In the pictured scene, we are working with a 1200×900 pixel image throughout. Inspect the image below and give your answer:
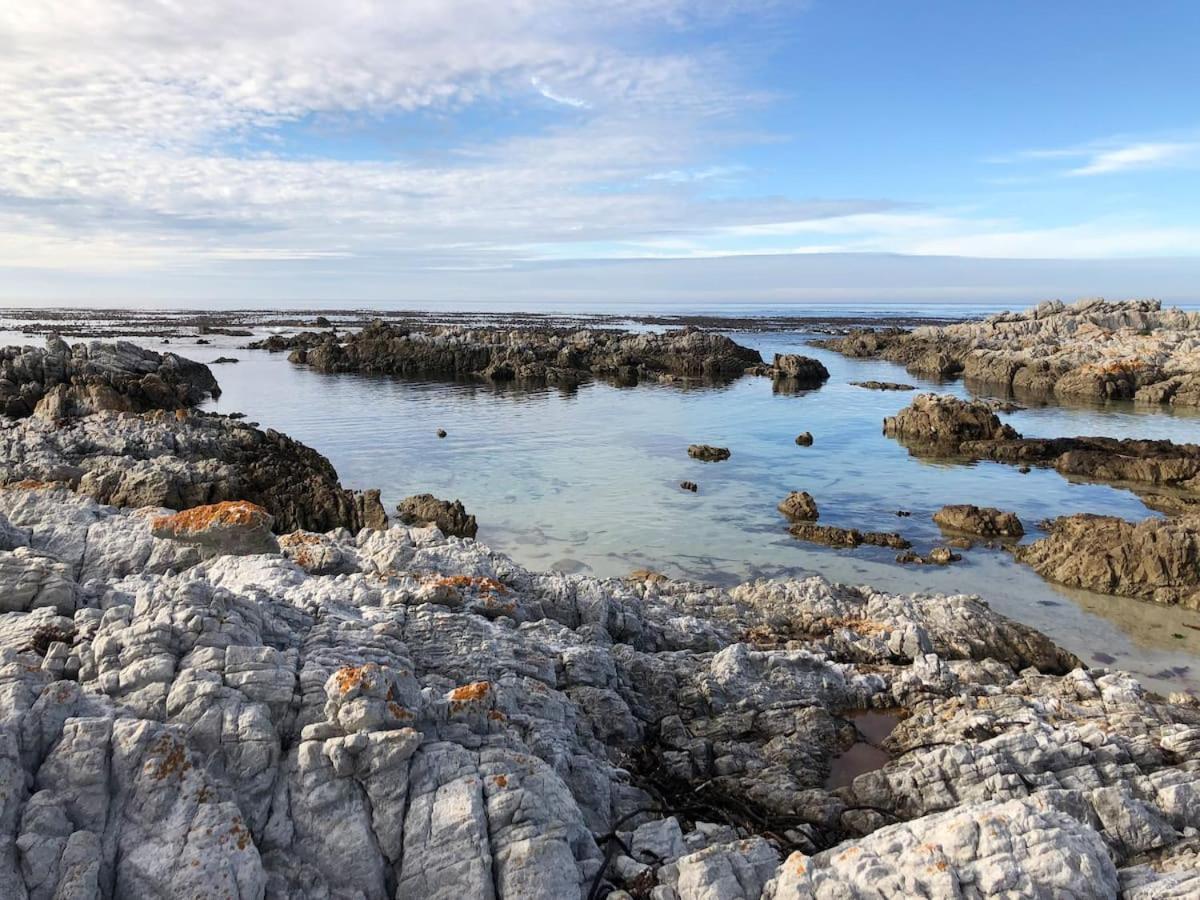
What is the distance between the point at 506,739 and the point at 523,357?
2294 inches

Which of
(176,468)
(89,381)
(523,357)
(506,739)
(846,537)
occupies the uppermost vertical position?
(89,381)

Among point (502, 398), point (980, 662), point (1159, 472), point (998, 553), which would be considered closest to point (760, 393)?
point (502, 398)

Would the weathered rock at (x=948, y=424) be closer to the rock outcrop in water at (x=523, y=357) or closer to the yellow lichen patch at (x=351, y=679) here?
the rock outcrop in water at (x=523, y=357)

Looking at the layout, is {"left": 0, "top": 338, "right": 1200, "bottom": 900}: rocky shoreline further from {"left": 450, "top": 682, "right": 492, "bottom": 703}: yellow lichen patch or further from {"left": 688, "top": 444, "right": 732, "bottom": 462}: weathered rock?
{"left": 688, "top": 444, "right": 732, "bottom": 462}: weathered rock

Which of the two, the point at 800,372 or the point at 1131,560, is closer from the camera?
the point at 1131,560

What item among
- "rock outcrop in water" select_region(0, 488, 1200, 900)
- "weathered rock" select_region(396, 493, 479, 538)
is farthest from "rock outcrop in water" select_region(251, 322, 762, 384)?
"rock outcrop in water" select_region(0, 488, 1200, 900)

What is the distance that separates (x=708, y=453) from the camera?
3016 centimetres

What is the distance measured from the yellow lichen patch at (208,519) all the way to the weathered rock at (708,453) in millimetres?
20605

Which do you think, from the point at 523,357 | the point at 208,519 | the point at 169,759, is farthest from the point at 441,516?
the point at 523,357

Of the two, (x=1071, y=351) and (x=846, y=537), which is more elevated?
(x=1071, y=351)

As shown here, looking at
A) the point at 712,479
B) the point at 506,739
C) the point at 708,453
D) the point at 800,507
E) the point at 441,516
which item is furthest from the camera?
the point at 708,453

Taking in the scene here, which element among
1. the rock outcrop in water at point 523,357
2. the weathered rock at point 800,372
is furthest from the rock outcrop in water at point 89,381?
the weathered rock at point 800,372

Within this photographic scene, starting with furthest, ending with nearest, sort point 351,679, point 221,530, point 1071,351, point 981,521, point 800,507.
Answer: point 1071,351, point 800,507, point 981,521, point 221,530, point 351,679

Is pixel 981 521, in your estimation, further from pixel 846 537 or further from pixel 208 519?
pixel 208 519
